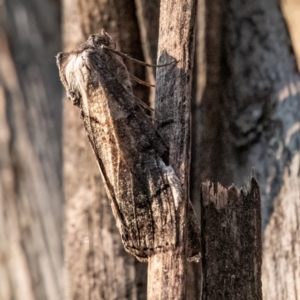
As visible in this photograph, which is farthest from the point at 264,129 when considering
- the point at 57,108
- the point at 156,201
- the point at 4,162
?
the point at 4,162

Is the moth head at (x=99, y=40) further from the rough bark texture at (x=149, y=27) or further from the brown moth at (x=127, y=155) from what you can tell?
the rough bark texture at (x=149, y=27)

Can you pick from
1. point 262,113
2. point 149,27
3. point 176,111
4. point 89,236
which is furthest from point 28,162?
point 176,111

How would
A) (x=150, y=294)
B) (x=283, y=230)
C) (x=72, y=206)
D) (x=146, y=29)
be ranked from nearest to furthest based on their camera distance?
(x=150, y=294), (x=283, y=230), (x=146, y=29), (x=72, y=206)

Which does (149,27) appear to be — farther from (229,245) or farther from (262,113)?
(229,245)

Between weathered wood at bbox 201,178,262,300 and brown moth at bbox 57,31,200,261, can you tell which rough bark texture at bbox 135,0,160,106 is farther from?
weathered wood at bbox 201,178,262,300

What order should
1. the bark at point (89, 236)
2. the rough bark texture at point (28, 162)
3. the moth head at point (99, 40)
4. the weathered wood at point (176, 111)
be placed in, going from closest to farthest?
1. the weathered wood at point (176, 111)
2. the moth head at point (99, 40)
3. the bark at point (89, 236)
4. the rough bark texture at point (28, 162)

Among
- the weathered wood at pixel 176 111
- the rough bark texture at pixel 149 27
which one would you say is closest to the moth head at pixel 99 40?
the weathered wood at pixel 176 111

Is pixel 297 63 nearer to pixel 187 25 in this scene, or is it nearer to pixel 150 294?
pixel 187 25

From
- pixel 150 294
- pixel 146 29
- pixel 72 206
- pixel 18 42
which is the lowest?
pixel 150 294

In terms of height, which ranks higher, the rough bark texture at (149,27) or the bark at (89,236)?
the rough bark texture at (149,27)
